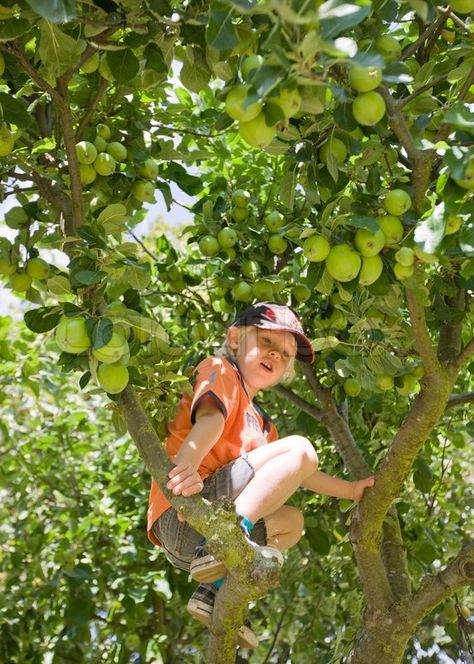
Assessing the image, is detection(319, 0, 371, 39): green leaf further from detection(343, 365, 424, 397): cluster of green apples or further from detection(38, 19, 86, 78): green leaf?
detection(343, 365, 424, 397): cluster of green apples

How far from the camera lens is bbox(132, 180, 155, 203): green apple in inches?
122

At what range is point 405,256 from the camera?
2336 mm

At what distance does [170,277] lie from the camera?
4.13 meters

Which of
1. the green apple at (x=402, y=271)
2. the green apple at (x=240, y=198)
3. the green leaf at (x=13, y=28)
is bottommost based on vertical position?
the green apple at (x=240, y=198)

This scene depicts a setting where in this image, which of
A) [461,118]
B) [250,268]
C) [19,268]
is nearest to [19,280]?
[19,268]

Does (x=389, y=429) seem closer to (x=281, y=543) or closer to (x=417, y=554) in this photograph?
(x=417, y=554)

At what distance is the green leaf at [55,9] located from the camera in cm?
194

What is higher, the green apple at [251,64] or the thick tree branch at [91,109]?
the green apple at [251,64]

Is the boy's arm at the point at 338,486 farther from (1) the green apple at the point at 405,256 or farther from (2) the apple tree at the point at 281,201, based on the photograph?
(1) the green apple at the point at 405,256

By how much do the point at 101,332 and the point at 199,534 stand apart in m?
0.98

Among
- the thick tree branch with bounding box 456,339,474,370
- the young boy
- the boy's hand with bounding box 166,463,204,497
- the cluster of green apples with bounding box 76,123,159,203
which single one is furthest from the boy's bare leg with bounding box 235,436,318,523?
the cluster of green apples with bounding box 76,123,159,203

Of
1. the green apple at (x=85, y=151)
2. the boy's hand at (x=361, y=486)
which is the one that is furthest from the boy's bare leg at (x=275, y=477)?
the green apple at (x=85, y=151)

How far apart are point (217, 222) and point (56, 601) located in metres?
2.28

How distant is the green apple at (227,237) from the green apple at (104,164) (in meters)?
0.75
